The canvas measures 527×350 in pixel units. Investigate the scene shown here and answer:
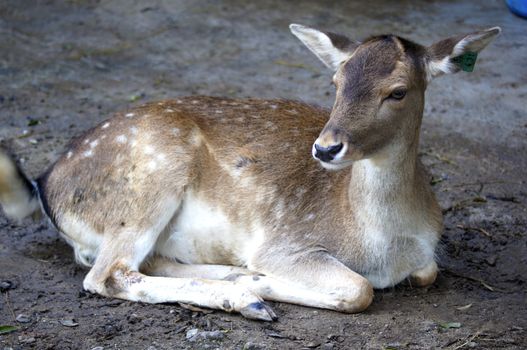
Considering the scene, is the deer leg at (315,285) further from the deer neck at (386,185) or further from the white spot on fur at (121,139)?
the white spot on fur at (121,139)

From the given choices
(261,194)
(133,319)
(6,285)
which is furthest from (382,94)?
(6,285)

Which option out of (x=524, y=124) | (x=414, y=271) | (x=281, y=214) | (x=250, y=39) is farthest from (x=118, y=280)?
(x=250, y=39)

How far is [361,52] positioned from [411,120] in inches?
19.1

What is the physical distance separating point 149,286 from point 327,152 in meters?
1.46

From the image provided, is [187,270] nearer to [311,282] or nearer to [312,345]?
[311,282]

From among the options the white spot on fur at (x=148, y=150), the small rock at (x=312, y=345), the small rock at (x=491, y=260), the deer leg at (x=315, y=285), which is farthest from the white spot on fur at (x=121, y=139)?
the small rock at (x=491, y=260)

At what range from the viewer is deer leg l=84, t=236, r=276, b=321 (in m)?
5.32

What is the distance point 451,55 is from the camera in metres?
5.29

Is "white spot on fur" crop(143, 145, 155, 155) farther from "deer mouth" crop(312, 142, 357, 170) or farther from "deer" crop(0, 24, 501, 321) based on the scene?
"deer mouth" crop(312, 142, 357, 170)

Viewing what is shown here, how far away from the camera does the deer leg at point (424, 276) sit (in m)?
5.68

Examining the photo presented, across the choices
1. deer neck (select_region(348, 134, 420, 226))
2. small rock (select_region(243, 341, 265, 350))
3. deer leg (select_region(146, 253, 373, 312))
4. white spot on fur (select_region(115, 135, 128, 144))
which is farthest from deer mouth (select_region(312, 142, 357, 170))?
white spot on fur (select_region(115, 135, 128, 144))

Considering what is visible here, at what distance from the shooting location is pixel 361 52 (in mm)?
5285

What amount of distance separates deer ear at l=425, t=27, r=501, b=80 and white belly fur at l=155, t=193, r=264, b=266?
4.89ft

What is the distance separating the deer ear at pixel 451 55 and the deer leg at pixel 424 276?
3.93ft
